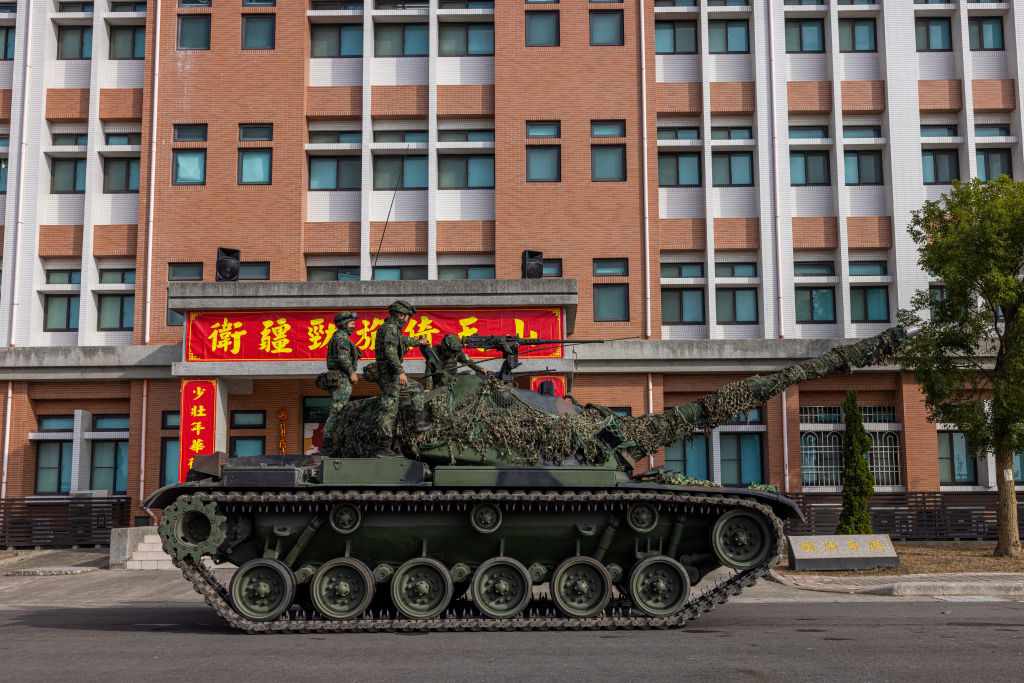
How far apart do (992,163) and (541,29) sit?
46.4ft

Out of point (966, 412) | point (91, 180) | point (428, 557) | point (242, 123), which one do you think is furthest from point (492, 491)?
point (91, 180)

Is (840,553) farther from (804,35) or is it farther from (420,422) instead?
(804,35)

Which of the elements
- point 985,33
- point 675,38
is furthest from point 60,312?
point 985,33

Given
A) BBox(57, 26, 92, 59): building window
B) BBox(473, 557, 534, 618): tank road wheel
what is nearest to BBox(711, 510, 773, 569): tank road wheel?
BBox(473, 557, 534, 618): tank road wheel

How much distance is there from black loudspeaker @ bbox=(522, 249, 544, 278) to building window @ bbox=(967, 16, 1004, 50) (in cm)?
1508

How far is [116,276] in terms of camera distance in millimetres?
29453

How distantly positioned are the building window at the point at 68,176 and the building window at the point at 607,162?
15.5 m

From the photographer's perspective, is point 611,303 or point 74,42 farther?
point 74,42

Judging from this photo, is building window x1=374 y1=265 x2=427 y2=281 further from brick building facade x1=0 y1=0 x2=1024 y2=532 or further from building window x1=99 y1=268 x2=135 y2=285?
building window x1=99 y1=268 x2=135 y2=285

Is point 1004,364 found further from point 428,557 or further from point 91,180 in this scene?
point 91,180

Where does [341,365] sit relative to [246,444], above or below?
above

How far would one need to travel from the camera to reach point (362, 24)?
3011cm

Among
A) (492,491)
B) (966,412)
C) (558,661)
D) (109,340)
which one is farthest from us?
(109,340)

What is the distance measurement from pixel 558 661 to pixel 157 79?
24648mm
